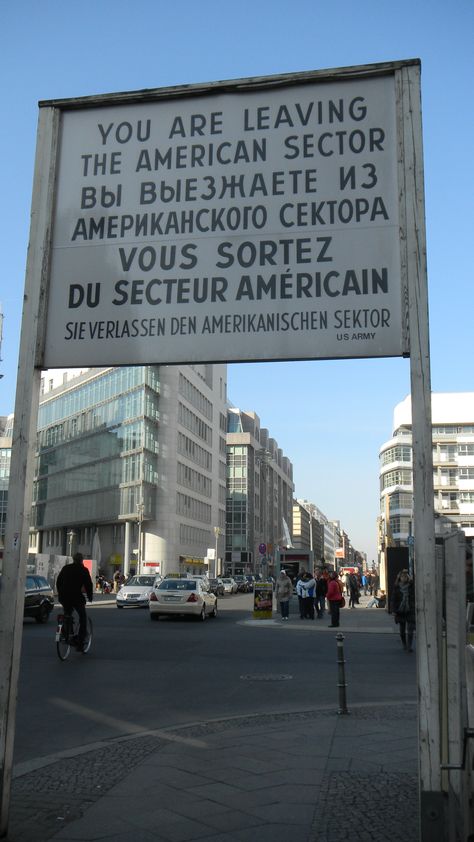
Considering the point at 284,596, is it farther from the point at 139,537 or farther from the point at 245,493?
the point at 245,493

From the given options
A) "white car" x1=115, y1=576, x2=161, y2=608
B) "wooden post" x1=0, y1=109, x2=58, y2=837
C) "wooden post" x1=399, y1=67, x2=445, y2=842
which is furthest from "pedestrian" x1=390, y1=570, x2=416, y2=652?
"white car" x1=115, y1=576, x2=161, y2=608

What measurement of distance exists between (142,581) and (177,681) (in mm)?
27866

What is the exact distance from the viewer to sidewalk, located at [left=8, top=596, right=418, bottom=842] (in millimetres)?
4809

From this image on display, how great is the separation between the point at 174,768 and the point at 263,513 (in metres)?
140

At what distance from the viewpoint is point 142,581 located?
39.2 m

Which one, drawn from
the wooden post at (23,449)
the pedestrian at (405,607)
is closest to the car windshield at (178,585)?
the pedestrian at (405,607)

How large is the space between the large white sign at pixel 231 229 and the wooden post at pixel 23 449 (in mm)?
92

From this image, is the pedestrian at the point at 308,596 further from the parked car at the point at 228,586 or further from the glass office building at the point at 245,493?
the glass office building at the point at 245,493

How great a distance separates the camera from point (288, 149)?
5.34m

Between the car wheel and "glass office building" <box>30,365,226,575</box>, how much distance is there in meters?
45.6

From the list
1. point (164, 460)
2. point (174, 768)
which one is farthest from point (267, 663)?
point (164, 460)

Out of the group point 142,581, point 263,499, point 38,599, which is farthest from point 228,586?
point 263,499

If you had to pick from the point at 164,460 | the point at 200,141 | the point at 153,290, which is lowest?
the point at 153,290

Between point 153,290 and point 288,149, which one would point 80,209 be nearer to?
point 153,290
